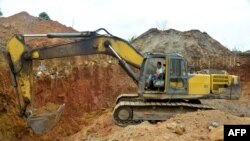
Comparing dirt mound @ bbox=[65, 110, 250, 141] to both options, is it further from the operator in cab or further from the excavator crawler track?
the operator in cab

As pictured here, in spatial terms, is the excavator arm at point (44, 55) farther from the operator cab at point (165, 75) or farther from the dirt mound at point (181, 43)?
the dirt mound at point (181, 43)

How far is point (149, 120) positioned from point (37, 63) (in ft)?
21.7

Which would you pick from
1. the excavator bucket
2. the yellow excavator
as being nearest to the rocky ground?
the yellow excavator

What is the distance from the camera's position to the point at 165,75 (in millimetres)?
14414

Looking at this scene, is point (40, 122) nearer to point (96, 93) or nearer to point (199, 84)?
point (199, 84)

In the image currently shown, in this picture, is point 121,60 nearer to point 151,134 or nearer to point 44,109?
point 151,134

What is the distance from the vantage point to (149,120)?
1463 cm

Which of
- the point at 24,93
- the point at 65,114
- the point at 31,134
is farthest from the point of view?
the point at 65,114

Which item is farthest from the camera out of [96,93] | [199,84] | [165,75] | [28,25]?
[28,25]

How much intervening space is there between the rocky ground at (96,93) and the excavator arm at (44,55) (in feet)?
6.51

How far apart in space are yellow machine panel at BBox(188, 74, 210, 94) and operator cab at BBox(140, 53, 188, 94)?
8.1 inches

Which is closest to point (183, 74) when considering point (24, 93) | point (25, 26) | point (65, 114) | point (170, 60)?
point (170, 60)

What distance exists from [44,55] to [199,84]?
479 centimetres

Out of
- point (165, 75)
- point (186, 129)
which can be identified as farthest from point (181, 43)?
point (186, 129)
